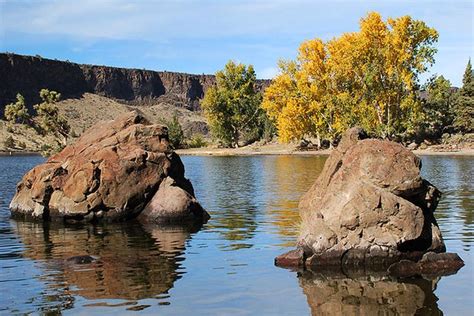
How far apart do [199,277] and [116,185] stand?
10637 mm

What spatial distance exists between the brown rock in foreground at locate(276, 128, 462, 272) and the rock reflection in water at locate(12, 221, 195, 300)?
135 inches

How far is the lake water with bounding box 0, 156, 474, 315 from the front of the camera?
13047 millimetres

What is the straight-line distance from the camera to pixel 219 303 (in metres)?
13.3

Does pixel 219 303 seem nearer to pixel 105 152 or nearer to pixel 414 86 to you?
pixel 105 152

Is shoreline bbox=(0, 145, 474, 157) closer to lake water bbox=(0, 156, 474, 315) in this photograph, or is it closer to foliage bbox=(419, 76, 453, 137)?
foliage bbox=(419, 76, 453, 137)

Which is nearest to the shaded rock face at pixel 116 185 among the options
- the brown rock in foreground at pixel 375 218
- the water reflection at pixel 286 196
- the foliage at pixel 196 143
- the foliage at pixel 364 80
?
the water reflection at pixel 286 196

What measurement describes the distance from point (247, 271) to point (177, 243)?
4921 millimetres

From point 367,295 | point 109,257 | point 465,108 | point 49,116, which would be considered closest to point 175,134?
point 465,108

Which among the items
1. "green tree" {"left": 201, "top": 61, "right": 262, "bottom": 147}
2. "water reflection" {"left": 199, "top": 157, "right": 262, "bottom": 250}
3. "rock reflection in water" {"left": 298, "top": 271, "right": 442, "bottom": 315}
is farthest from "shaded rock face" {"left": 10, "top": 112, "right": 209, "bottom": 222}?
"green tree" {"left": 201, "top": 61, "right": 262, "bottom": 147}

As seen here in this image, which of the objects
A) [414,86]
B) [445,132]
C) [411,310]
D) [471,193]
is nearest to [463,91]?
[445,132]

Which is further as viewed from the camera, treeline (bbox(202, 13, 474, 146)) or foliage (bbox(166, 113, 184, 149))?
foliage (bbox(166, 113, 184, 149))

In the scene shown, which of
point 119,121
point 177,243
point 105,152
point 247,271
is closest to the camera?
point 247,271

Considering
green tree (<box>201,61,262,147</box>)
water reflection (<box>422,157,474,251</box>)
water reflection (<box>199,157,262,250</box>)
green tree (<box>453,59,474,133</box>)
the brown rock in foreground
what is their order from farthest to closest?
1. green tree (<box>201,61,262,147</box>)
2. green tree (<box>453,59,474,133</box>)
3. water reflection (<box>199,157,262,250</box>)
4. water reflection (<box>422,157,474,251</box>)
5. the brown rock in foreground

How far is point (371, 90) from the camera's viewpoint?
70.9 metres
